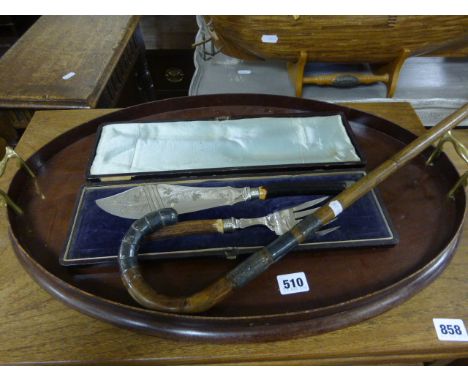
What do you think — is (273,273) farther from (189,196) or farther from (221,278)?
(189,196)

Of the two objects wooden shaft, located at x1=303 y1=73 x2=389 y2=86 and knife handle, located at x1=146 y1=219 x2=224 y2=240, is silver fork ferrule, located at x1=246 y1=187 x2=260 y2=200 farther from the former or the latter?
wooden shaft, located at x1=303 y1=73 x2=389 y2=86

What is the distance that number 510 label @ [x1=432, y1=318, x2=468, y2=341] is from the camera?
20.3 inches

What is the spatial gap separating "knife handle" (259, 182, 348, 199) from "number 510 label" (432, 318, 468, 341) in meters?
0.25

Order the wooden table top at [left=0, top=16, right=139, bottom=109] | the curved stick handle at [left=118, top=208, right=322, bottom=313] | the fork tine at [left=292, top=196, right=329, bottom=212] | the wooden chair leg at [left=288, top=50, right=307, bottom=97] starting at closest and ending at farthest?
1. the curved stick handle at [left=118, top=208, right=322, bottom=313]
2. the fork tine at [left=292, top=196, right=329, bottom=212]
3. the wooden table top at [left=0, top=16, right=139, bottom=109]
4. the wooden chair leg at [left=288, top=50, right=307, bottom=97]

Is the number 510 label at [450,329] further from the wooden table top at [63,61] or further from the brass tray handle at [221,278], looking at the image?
the wooden table top at [63,61]

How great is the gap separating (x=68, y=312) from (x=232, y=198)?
317mm

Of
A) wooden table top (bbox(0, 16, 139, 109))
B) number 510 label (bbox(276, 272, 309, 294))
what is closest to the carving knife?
number 510 label (bbox(276, 272, 309, 294))

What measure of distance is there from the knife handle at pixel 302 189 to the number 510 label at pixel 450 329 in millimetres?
252

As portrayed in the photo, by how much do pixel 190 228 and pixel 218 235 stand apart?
2.2 inches

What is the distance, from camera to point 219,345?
0.52 m

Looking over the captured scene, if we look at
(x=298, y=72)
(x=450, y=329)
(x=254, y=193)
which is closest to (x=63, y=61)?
(x=298, y=72)

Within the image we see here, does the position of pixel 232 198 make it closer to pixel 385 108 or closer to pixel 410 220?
pixel 410 220

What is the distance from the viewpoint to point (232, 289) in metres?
0.50

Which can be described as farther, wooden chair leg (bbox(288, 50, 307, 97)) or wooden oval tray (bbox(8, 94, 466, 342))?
wooden chair leg (bbox(288, 50, 307, 97))
